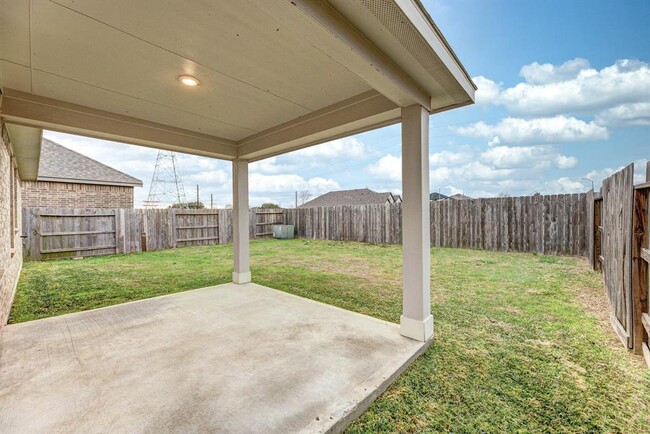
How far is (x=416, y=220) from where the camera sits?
2504mm

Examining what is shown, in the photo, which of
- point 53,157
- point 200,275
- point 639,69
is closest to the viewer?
point 200,275

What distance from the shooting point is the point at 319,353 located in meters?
2.29

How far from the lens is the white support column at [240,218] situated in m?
Result: 4.68

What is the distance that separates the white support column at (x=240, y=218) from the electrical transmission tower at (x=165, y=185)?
18.7 meters

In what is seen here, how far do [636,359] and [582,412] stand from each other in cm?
109

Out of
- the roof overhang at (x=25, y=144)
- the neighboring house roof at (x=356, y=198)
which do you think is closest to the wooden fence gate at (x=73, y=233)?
the roof overhang at (x=25, y=144)

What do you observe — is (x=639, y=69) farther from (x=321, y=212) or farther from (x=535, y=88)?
(x=321, y=212)

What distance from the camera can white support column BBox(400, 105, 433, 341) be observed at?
2469mm

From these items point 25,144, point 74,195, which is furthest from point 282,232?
point 25,144

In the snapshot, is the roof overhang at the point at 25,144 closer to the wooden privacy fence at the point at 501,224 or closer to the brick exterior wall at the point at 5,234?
the brick exterior wall at the point at 5,234

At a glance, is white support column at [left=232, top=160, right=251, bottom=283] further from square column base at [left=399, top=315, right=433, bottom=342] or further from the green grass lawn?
square column base at [left=399, top=315, right=433, bottom=342]

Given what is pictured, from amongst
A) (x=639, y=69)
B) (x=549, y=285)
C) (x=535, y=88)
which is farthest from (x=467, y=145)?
(x=549, y=285)

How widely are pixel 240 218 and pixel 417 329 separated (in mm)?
3335

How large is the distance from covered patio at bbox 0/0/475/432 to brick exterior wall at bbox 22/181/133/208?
9.34 m
